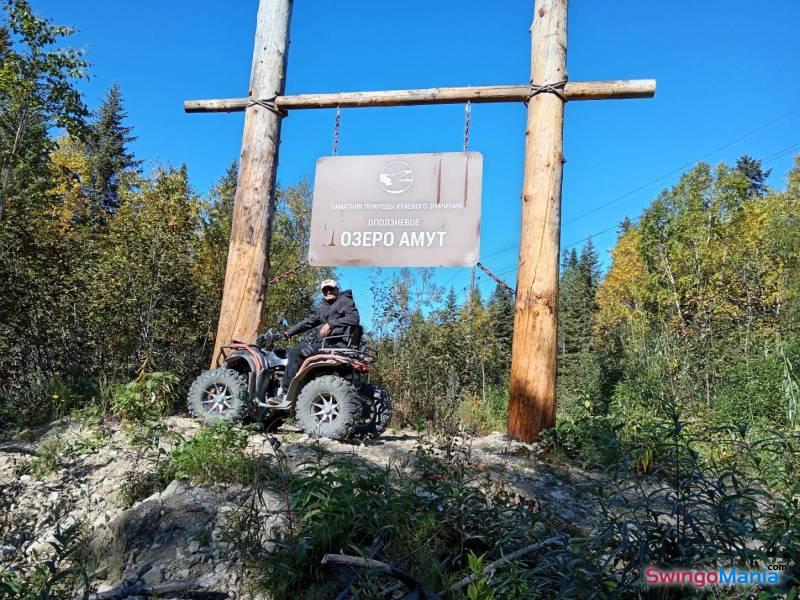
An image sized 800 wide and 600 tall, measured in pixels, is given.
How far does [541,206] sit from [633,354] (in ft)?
8.96

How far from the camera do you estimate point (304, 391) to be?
18.6ft

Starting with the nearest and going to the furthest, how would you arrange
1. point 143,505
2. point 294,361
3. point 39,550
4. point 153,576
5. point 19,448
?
point 153,576, point 39,550, point 143,505, point 19,448, point 294,361

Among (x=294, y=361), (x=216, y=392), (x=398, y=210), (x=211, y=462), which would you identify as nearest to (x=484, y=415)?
(x=294, y=361)

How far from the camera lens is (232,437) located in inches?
171

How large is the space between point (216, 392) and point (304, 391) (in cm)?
102

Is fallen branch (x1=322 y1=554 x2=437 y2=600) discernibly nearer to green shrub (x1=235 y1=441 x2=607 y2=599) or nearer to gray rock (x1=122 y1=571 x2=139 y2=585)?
green shrub (x1=235 y1=441 x2=607 y2=599)

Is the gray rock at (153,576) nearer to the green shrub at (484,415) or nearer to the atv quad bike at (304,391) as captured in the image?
the atv quad bike at (304,391)

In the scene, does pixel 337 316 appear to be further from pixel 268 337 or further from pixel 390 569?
pixel 390 569

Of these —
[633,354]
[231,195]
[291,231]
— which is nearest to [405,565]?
[633,354]

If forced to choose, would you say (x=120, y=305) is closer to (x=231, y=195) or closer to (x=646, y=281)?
(x=231, y=195)

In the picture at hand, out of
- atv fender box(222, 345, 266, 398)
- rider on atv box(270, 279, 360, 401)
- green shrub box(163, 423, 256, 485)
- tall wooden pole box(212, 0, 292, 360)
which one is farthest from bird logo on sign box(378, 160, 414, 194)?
green shrub box(163, 423, 256, 485)

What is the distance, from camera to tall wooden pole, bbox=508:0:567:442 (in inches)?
214

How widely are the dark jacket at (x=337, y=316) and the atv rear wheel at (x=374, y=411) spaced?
28.4 inches

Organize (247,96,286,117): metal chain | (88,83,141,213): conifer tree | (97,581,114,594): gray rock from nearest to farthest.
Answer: (97,581,114,594): gray rock → (247,96,286,117): metal chain → (88,83,141,213): conifer tree
